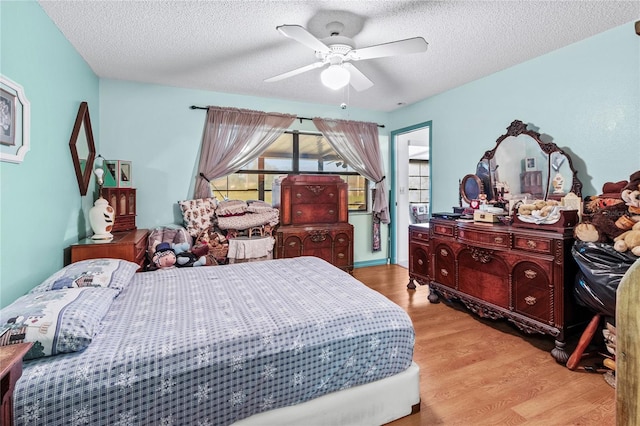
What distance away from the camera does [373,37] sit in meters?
2.68

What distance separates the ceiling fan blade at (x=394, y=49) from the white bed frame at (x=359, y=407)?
77.6 inches

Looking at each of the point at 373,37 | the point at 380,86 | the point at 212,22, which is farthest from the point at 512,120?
the point at 212,22

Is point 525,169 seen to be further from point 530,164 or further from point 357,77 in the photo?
point 357,77

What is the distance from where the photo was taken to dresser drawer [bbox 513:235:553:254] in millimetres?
2504

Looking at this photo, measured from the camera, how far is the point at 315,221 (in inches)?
176

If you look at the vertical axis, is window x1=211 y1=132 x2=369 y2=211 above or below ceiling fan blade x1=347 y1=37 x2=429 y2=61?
below

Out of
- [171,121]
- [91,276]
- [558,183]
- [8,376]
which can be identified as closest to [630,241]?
[558,183]

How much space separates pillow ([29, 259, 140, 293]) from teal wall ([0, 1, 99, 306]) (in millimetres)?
205

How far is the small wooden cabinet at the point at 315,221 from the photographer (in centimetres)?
424

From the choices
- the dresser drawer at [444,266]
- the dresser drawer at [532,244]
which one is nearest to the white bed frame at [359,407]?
the dresser drawer at [532,244]

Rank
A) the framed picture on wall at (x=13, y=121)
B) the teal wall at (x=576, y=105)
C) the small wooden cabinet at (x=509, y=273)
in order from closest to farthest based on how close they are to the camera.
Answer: the framed picture on wall at (x=13, y=121) < the small wooden cabinet at (x=509, y=273) < the teal wall at (x=576, y=105)

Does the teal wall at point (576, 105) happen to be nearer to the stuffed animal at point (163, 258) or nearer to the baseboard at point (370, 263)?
the baseboard at point (370, 263)

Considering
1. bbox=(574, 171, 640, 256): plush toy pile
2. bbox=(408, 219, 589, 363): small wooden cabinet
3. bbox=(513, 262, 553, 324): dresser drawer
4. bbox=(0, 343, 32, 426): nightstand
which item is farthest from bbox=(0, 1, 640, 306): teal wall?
bbox=(0, 343, 32, 426): nightstand

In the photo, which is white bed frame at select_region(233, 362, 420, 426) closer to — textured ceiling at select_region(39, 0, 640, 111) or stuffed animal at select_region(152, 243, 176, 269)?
stuffed animal at select_region(152, 243, 176, 269)
